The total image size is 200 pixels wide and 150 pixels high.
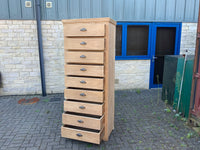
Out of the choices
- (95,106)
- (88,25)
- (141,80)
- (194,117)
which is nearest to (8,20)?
(88,25)

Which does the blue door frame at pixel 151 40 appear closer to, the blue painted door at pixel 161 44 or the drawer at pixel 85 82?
the blue painted door at pixel 161 44

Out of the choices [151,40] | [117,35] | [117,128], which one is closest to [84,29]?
[117,128]

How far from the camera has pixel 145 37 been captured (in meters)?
5.73

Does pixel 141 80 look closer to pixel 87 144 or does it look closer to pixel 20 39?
pixel 87 144

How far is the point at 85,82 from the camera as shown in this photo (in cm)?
265

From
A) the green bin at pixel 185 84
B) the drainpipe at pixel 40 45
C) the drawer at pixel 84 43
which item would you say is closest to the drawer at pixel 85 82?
the drawer at pixel 84 43

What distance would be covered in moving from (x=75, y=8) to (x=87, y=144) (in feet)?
13.5

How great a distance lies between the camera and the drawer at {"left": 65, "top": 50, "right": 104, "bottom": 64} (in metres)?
2.53

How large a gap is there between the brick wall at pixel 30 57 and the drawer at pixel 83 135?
2.99 metres

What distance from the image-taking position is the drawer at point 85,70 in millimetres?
2572

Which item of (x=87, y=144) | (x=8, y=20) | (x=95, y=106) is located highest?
(x=8, y=20)

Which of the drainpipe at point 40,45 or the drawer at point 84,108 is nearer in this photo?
the drawer at point 84,108

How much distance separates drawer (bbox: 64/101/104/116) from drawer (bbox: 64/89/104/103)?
0.27 ft

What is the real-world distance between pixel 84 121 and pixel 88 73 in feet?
2.65
